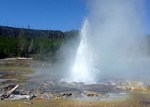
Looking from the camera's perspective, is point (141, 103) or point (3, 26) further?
point (3, 26)

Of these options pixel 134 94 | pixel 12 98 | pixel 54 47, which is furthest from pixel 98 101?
pixel 54 47

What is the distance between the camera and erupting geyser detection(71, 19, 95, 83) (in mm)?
23200

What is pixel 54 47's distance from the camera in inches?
2500

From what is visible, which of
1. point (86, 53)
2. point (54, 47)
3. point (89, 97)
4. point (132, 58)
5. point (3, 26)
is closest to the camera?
point (89, 97)

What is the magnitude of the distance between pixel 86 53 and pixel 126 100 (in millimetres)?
12434

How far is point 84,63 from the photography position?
2500 centimetres

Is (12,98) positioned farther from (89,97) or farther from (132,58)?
(132,58)

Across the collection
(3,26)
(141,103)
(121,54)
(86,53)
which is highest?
(3,26)

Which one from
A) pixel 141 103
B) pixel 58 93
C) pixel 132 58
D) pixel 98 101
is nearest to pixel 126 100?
pixel 141 103

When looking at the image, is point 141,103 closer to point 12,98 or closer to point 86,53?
point 12,98

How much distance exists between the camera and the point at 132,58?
56.9 metres

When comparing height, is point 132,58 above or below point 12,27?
below

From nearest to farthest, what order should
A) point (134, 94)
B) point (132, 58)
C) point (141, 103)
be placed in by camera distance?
point (141, 103) → point (134, 94) → point (132, 58)

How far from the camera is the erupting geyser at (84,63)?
23200 mm
